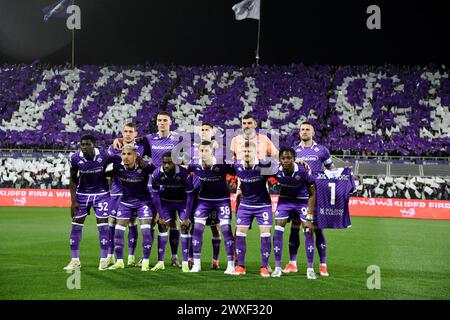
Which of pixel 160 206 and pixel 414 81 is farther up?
pixel 414 81

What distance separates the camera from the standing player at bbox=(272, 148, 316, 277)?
406 inches

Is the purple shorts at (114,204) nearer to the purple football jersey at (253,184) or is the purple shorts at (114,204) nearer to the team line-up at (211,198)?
the team line-up at (211,198)

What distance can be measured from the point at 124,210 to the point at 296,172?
308 centimetres

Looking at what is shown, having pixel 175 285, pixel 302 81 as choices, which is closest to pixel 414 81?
pixel 302 81

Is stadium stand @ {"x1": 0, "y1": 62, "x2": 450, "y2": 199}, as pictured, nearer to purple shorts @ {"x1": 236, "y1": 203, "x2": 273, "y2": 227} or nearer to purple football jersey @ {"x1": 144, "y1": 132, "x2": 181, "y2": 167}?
purple football jersey @ {"x1": 144, "y1": 132, "x2": 181, "y2": 167}

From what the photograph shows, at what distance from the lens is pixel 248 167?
1045 centimetres

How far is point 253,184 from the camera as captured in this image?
10.5 metres

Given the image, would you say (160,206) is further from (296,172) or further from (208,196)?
(296,172)

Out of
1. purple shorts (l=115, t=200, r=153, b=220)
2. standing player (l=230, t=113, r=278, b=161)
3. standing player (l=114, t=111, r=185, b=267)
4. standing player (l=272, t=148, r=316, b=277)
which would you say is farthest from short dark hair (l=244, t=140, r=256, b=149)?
purple shorts (l=115, t=200, r=153, b=220)

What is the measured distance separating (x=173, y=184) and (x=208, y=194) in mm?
659

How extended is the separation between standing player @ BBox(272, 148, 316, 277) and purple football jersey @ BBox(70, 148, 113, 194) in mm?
3043

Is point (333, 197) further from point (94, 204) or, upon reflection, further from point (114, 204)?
point (94, 204)

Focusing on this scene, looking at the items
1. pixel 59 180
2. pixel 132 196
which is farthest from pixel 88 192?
pixel 59 180

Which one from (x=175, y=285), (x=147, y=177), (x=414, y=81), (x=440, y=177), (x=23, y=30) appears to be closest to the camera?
(x=175, y=285)
